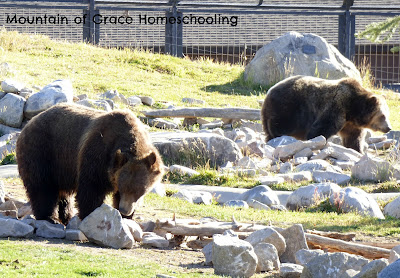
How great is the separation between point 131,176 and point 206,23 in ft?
63.1

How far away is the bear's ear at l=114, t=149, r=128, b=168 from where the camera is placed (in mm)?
7625

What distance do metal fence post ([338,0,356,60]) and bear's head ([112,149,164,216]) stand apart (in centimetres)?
1916

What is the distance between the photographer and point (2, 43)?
867 inches

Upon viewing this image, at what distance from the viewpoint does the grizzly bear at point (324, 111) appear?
1568cm

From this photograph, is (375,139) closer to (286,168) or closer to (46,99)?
(286,168)

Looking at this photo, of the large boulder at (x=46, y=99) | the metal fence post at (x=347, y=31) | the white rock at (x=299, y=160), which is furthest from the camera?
the metal fence post at (x=347, y=31)

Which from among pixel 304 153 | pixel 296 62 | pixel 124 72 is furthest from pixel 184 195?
pixel 296 62

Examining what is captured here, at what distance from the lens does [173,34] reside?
24531 mm

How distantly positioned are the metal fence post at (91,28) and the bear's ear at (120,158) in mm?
16912

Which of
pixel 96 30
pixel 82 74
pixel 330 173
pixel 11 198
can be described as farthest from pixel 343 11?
pixel 11 198

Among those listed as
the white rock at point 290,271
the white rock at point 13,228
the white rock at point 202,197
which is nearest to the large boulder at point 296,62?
the white rock at point 202,197

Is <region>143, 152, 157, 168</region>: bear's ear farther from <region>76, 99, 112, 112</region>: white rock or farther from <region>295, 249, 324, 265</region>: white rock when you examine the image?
<region>76, 99, 112, 112</region>: white rock

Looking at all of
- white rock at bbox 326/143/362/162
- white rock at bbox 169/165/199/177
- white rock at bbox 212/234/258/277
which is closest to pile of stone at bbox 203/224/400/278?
white rock at bbox 212/234/258/277

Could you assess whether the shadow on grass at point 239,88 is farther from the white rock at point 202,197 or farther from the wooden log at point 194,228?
the wooden log at point 194,228
